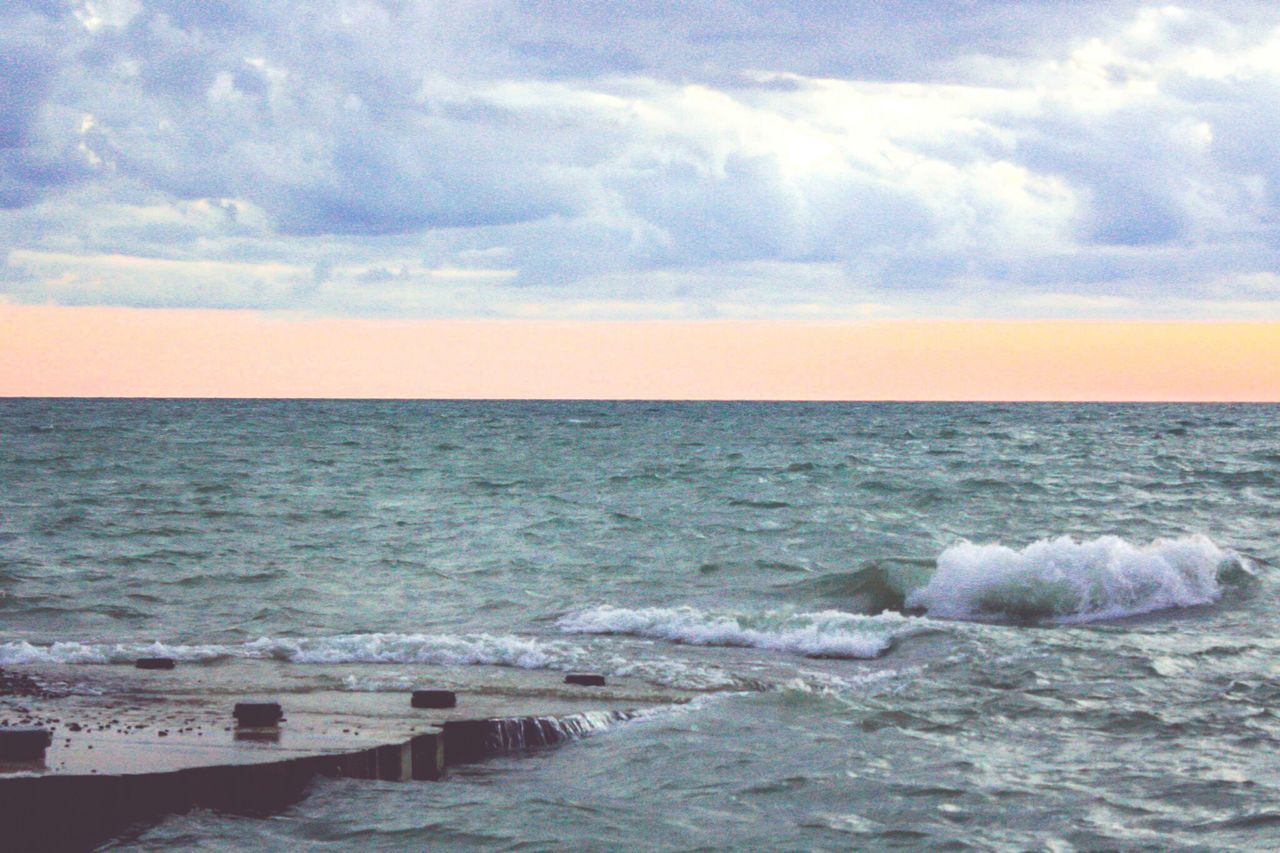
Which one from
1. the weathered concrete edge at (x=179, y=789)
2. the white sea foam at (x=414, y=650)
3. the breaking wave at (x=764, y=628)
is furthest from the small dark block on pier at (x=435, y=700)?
the breaking wave at (x=764, y=628)

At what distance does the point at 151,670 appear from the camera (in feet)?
42.0

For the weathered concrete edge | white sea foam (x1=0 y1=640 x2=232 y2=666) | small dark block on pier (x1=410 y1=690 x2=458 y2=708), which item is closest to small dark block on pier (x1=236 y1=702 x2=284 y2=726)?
the weathered concrete edge

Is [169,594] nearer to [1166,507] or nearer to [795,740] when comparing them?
[795,740]

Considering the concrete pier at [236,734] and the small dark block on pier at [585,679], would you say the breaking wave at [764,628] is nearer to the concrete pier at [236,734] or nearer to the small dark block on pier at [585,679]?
the concrete pier at [236,734]

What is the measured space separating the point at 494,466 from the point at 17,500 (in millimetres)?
17682

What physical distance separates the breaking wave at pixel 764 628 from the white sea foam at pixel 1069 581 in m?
2.47

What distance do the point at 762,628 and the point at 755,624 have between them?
0.70 feet

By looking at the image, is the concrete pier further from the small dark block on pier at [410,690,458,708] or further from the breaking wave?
the breaking wave

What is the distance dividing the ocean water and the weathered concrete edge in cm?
18

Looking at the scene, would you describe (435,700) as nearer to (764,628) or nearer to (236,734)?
(236,734)

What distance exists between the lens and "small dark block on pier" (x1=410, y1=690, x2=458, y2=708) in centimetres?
1075

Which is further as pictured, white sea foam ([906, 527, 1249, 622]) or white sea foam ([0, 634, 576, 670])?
white sea foam ([906, 527, 1249, 622])

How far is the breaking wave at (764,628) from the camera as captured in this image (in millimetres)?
15438

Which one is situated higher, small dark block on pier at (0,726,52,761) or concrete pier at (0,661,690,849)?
small dark block on pier at (0,726,52,761)
